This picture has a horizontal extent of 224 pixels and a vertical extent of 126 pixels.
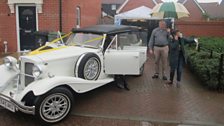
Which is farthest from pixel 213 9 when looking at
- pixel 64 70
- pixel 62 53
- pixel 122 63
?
pixel 64 70

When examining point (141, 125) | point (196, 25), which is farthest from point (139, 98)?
point (196, 25)

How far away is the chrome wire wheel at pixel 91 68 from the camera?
5.70 m

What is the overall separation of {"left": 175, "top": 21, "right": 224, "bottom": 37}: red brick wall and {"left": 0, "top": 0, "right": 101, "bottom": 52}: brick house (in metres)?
7.04

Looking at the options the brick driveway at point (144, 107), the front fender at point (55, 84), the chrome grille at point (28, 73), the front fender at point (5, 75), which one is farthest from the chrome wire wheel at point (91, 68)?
the front fender at point (5, 75)

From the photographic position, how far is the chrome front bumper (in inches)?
175

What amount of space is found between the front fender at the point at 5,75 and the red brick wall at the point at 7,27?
24.9ft

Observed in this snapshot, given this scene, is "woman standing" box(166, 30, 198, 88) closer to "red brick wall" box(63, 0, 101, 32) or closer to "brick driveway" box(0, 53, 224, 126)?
"brick driveway" box(0, 53, 224, 126)

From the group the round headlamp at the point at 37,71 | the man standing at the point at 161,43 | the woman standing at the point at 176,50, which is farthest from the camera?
the man standing at the point at 161,43

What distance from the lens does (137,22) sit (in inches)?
770

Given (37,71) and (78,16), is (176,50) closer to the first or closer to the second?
(37,71)

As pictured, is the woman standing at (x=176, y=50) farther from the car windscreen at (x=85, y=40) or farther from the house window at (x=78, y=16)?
the house window at (x=78, y=16)

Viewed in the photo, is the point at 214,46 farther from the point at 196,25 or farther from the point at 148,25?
the point at 148,25

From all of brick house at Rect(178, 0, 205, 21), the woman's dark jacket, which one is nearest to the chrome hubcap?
the woman's dark jacket

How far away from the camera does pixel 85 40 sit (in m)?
6.78
